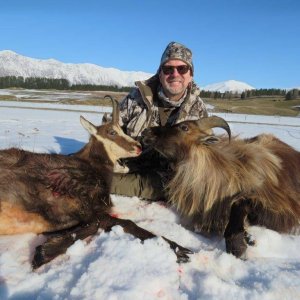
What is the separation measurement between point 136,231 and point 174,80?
3068 millimetres

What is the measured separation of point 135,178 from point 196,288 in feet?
8.74

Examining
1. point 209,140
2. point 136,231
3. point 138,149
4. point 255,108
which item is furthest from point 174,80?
point 255,108

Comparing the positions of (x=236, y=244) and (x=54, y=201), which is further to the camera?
(x=54, y=201)

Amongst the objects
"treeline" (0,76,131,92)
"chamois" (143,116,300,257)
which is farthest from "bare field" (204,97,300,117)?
"treeline" (0,76,131,92)

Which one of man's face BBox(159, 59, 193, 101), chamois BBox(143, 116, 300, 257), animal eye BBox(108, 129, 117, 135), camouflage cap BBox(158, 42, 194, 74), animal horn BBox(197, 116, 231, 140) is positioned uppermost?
camouflage cap BBox(158, 42, 194, 74)

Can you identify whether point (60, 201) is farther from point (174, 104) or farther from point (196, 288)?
point (174, 104)

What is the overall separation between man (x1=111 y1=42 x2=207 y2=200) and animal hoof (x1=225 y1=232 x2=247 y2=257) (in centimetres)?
197

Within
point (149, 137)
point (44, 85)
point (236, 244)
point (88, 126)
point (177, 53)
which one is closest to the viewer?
point (236, 244)

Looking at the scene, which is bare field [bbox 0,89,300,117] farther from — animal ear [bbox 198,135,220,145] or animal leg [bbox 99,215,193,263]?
animal leg [bbox 99,215,193,263]

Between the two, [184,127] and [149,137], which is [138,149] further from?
[184,127]

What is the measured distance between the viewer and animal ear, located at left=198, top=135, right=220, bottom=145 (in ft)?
16.1

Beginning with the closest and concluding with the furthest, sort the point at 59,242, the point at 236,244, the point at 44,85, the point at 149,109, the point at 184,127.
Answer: the point at 59,242
the point at 236,244
the point at 184,127
the point at 149,109
the point at 44,85

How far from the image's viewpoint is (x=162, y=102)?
666cm

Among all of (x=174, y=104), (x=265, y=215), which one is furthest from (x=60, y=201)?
(x=174, y=104)
